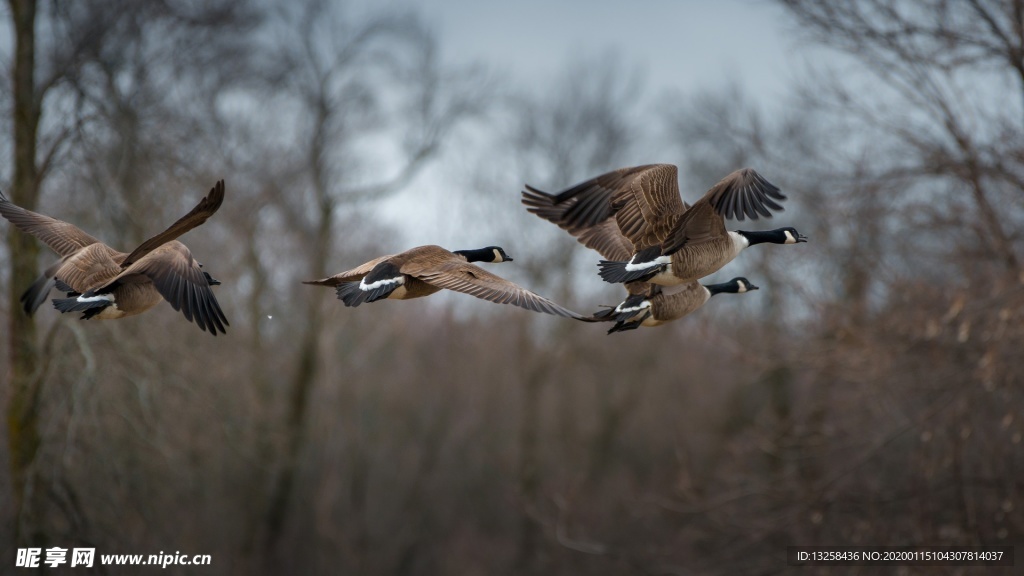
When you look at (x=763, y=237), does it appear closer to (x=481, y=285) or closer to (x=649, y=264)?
(x=649, y=264)

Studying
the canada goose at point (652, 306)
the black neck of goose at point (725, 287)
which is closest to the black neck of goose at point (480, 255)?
the canada goose at point (652, 306)

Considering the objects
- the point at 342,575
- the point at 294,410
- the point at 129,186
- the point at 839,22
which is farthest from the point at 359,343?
the point at 839,22

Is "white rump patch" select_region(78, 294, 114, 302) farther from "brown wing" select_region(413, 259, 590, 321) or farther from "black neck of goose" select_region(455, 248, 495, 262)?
"black neck of goose" select_region(455, 248, 495, 262)

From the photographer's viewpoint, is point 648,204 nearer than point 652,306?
No

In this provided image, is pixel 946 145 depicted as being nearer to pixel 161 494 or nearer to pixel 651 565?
pixel 651 565

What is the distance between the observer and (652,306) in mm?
6305

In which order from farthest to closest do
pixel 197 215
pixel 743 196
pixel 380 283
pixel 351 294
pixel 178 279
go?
1. pixel 743 196
2. pixel 380 283
3. pixel 351 294
4. pixel 178 279
5. pixel 197 215

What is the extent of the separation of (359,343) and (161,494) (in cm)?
1723

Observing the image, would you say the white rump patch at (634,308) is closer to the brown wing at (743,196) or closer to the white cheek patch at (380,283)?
the brown wing at (743,196)

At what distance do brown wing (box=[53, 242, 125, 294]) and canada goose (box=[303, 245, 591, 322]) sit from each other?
4.13ft

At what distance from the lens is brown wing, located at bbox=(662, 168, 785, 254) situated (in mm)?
5957

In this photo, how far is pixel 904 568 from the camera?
36.7ft

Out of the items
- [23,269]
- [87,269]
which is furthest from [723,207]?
[23,269]

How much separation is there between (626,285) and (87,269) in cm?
328
